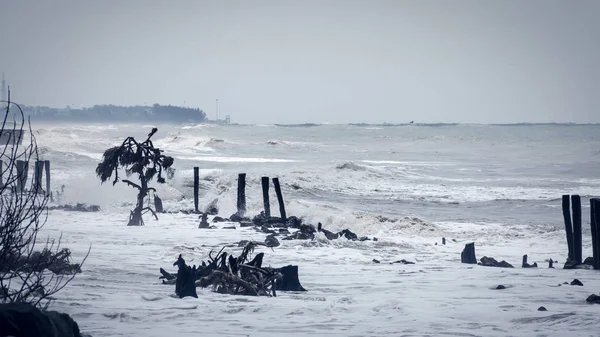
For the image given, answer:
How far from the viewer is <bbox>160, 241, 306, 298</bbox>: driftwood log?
9.33 metres

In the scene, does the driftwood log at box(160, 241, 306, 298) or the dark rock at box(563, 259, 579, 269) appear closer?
the driftwood log at box(160, 241, 306, 298)

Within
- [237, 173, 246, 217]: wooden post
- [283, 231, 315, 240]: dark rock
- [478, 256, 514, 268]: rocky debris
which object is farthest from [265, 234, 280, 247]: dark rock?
[237, 173, 246, 217]: wooden post

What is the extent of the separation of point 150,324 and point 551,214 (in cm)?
2310

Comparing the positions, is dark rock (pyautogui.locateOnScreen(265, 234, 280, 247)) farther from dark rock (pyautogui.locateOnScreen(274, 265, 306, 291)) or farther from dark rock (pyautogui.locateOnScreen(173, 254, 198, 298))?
dark rock (pyautogui.locateOnScreen(173, 254, 198, 298))

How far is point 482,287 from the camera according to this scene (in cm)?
1108

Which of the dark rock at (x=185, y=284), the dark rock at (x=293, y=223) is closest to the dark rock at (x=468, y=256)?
the dark rock at (x=293, y=223)

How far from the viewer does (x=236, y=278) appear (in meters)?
9.78

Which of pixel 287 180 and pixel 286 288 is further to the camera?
pixel 287 180

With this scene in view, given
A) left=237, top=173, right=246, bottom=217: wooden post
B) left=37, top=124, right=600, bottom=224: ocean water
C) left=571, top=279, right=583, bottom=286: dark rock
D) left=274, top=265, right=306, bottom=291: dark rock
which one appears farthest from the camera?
left=37, top=124, right=600, bottom=224: ocean water

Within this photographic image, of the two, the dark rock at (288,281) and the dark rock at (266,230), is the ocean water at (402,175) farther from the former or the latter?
the dark rock at (288,281)

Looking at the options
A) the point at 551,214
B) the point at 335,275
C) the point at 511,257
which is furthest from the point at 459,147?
the point at 335,275

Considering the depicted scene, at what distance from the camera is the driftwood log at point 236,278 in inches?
367

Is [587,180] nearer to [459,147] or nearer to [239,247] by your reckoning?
[239,247]

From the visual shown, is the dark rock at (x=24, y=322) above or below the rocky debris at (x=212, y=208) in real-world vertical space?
above
